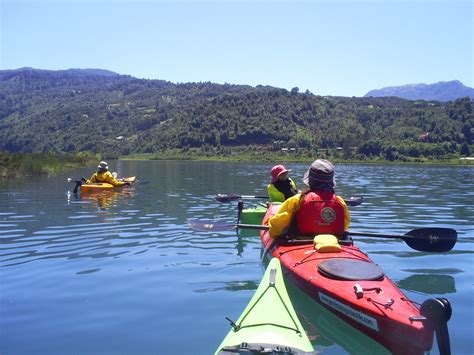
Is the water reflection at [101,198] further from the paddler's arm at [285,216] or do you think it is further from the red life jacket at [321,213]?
the red life jacket at [321,213]

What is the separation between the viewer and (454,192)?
2542cm

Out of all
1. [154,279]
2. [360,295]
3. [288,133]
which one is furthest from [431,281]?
[288,133]

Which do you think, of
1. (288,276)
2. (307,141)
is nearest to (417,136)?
(307,141)

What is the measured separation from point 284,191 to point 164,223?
4211mm

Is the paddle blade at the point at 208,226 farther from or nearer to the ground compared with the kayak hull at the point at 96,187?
farther from the ground

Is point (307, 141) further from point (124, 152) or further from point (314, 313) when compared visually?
point (314, 313)

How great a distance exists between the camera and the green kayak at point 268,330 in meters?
4.57

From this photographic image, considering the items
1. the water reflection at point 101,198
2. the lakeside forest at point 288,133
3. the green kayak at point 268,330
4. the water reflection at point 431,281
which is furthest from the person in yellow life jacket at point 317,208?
the lakeside forest at point 288,133

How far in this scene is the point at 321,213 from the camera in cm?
768

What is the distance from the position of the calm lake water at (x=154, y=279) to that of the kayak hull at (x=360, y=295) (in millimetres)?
404

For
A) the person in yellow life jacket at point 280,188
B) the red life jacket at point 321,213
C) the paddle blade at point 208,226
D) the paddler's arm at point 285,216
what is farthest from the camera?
the person in yellow life jacket at point 280,188

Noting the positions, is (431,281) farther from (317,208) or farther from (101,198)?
(101,198)

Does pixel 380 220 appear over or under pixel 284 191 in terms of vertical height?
under

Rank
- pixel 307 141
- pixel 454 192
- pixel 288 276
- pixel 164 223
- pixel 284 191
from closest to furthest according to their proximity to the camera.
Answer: pixel 288 276 → pixel 284 191 → pixel 164 223 → pixel 454 192 → pixel 307 141
